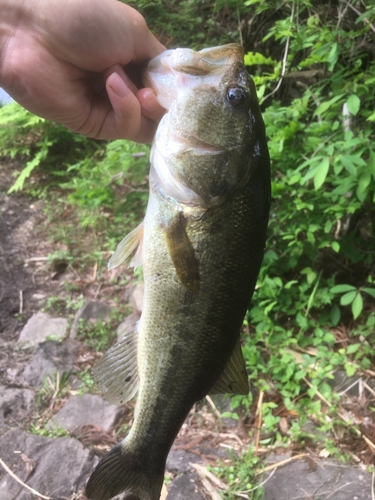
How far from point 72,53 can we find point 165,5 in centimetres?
359

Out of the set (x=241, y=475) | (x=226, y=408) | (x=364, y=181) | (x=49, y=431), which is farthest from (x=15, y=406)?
(x=364, y=181)

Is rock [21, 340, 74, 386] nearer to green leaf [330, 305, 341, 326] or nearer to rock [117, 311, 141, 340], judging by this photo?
rock [117, 311, 141, 340]

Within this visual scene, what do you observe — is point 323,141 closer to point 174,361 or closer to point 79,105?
point 79,105

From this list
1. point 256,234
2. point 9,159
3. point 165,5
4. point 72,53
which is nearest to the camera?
point 256,234

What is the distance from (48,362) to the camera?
3393mm

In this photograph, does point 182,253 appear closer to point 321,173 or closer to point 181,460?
point 321,173

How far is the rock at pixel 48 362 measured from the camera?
3.31m

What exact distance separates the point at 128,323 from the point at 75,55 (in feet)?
8.23

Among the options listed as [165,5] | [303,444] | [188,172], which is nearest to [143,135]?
[188,172]

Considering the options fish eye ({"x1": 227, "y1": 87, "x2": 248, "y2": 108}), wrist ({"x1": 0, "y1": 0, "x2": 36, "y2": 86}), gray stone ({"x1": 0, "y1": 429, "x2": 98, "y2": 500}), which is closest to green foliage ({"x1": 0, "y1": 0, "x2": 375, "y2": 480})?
Result: gray stone ({"x1": 0, "y1": 429, "x2": 98, "y2": 500})

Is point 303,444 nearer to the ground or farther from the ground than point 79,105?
nearer to the ground

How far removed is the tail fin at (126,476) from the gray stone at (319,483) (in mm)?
1101

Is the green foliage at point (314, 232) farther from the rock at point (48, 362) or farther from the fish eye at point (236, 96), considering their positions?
the fish eye at point (236, 96)

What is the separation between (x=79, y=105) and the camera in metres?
1.90
